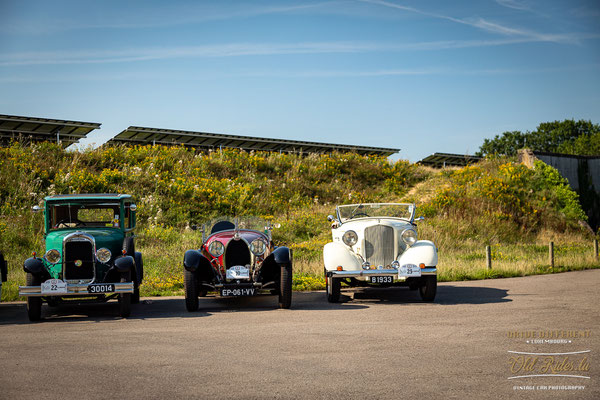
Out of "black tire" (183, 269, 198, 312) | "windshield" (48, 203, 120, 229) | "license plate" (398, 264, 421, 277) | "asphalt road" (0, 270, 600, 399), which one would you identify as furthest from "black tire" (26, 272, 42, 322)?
"license plate" (398, 264, 421, 277)

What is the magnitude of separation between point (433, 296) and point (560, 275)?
710 centimetres

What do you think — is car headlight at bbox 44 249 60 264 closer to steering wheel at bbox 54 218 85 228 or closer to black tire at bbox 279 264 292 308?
steering wheel at bbox 54 218 85 228

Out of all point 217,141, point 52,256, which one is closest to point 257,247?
point 52,256

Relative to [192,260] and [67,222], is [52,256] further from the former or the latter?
[192,260]

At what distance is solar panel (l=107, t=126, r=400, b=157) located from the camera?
1266 inches

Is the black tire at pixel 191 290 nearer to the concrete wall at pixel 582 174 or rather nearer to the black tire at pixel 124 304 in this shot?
the black tire at pixel 124 304

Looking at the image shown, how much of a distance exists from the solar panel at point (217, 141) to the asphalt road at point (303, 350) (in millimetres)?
21421

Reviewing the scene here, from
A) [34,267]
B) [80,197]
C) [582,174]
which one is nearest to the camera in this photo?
[34,267]

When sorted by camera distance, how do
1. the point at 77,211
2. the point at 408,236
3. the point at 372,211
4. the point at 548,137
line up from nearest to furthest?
the point at 77,211 < the point at 408,236 < the point at 372,211 < the point at 548,137

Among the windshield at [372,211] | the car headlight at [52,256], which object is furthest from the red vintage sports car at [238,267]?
the windshield at [372,211]

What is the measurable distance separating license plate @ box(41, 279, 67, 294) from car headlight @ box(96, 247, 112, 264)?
1.04 metres

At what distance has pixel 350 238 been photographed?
12445 millimetres

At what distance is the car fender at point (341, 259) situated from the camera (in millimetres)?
11789

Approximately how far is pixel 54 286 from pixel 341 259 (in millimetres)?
5321
